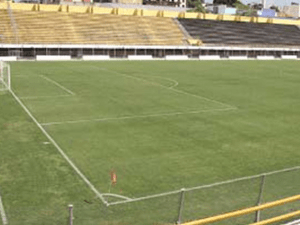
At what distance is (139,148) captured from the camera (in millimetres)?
20797

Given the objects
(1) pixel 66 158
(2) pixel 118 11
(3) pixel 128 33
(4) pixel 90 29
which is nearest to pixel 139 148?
(1) pixel 66 158

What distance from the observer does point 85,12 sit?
83062mm

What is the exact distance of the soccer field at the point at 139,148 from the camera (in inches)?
454

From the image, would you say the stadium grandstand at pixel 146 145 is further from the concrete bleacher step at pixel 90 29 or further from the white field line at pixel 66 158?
the concrete bleacher step at pixel 90 29

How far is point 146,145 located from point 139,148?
664mm

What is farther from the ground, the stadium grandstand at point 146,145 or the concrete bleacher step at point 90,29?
the concrete bleacher step at point 90,29

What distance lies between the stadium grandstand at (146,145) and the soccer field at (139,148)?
53 millimetres

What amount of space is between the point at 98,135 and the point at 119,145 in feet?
7.23

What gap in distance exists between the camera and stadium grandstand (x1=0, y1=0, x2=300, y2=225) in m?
11.3

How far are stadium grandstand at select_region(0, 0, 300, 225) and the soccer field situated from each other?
0.05 metres

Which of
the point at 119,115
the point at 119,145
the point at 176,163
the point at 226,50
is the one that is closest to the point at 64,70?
the point at 119,115

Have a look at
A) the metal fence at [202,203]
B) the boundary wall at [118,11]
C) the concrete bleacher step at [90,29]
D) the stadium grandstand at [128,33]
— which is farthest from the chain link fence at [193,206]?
the boundary wall at [118,11]

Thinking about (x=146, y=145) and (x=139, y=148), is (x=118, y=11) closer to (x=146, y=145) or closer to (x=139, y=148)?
(x=146, y=145)

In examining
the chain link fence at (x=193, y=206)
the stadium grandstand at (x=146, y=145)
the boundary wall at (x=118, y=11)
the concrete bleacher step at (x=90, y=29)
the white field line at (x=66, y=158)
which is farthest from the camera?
the boundary wall at (x=118, y=11)
